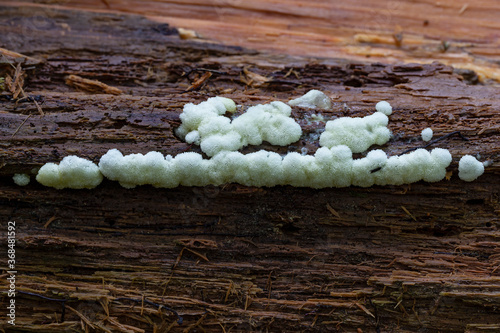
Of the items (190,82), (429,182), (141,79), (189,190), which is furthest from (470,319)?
(141,79)

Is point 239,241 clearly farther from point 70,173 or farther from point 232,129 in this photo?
point 70,173

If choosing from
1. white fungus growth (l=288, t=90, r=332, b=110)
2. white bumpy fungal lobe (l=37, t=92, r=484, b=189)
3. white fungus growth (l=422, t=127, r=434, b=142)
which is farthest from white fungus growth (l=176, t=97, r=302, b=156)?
white fungus growth (l=422, t=127, r=434, b=142)

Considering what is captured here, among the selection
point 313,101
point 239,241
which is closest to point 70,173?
point 239,241

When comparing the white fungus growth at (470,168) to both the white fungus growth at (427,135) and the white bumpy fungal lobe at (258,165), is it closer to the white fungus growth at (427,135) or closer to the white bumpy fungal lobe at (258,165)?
the white bumpy fungal lobe at (258,165)

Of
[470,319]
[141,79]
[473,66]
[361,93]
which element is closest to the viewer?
[470,319]

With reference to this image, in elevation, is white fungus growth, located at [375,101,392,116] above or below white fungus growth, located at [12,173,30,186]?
above

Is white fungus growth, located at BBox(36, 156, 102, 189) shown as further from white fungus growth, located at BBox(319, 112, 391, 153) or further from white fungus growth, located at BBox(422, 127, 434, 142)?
white fungus growth, located at BBox(422, 127, 434, 142)

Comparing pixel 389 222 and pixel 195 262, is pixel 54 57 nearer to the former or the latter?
pixel 195 262
